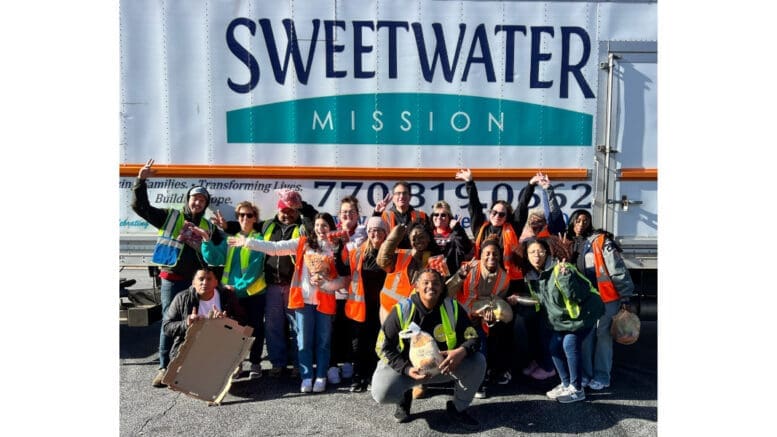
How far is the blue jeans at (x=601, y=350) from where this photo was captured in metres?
4.47

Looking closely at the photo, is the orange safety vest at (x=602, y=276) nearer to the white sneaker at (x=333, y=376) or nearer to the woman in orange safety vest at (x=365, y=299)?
the woman in orange safety vest at (x=365, y=299)

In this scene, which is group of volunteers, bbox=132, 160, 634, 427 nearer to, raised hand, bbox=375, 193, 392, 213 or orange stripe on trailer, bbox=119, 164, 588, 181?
raised hand, bbox=375, 193, 392, 213

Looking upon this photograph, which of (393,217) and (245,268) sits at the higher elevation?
(393,217)

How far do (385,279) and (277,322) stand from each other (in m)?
1.08

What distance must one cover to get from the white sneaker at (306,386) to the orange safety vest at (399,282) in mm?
992

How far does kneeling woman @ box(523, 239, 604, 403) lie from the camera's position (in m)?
4.17

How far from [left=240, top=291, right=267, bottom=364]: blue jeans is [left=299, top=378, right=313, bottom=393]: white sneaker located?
1.80 feet

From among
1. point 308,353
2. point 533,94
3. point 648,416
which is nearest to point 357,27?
point 533,94

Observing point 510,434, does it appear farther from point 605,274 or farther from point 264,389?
point 264,389

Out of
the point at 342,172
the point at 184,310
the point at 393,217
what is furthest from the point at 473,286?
the point at 184,310

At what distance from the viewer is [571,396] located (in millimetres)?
4309

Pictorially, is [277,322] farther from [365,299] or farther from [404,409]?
[404,409]

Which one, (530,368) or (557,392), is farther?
(530,368)

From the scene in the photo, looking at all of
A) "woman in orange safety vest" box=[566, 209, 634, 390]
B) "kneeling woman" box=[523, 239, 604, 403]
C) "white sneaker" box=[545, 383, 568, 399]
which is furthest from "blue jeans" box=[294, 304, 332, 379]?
"woman in orange safety vest" box=[566, 209, 634, 390]
